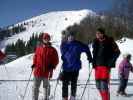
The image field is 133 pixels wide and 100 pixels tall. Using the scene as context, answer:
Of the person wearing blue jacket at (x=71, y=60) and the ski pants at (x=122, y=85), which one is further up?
the person wearing blue jacket at (x=71, y=60)

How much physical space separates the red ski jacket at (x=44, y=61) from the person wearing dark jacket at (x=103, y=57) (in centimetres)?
118

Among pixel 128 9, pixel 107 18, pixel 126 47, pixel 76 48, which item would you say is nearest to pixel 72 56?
pixel 76 48

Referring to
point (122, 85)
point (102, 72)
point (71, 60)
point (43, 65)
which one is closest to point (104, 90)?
point (102, 72)

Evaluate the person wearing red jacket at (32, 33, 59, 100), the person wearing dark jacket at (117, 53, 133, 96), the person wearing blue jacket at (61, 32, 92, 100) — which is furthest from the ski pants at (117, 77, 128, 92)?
the person wearing red jacket at (32, 33, 59, 100)

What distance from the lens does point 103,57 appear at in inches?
376

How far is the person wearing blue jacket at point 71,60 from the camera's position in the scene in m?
9.80

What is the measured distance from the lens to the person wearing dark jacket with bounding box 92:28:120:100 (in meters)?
Result: 9.44

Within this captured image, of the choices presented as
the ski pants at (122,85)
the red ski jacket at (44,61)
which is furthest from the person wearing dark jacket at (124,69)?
the red ski jacket at (44,61)

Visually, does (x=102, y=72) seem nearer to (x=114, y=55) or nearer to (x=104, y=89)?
(x=104, y=89)

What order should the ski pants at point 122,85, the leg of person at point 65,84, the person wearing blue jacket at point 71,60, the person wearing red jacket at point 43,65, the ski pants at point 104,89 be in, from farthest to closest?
the ski pants at point 122,85 < the person wearing red jacket at point 43,65 < the person wearing blue jacket at point 71,60 < the leg of person at point 65,84 < the ski pants at point 104,89

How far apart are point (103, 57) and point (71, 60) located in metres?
0.85

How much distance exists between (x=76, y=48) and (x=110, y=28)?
38.6m

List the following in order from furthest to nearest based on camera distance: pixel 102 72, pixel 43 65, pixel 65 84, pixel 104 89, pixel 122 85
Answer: pixel 122 85
pixel 43 65
pixel 65 84
pixel 102 72
pixel 104 89

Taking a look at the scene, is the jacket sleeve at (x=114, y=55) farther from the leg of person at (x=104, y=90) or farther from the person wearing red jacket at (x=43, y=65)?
the person wearing red jacket at (x=43, y=65)
